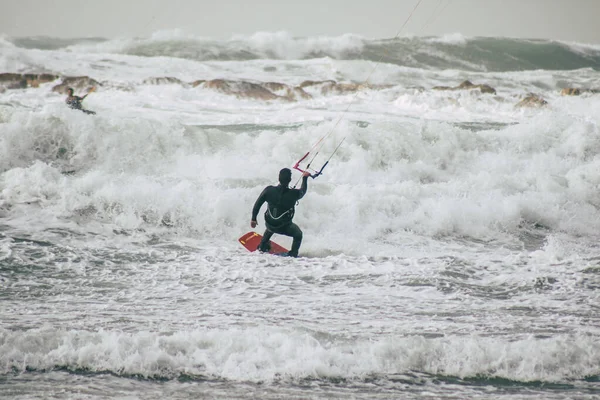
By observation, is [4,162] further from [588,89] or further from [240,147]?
[588,89]

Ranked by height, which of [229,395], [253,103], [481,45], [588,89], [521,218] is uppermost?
[481,45]

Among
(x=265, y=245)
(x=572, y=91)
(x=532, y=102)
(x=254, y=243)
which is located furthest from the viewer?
(x=572, y=91)

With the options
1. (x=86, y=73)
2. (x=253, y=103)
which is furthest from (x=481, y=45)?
(x=86, y=73)

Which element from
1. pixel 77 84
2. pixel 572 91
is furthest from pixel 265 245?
pixel 572 91

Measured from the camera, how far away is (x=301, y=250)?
31.9 feet

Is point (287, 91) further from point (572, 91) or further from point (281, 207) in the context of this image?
point (281, 207)

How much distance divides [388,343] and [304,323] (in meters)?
1.04

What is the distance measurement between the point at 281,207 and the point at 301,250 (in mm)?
1132

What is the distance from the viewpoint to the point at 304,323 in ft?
22.0

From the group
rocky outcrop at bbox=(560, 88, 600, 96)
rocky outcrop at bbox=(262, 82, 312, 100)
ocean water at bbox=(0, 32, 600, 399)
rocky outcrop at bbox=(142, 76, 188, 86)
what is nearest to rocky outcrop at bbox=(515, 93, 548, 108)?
ocean water at bbox=(0, 32, 600, 399)

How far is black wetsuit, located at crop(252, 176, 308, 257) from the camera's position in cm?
880

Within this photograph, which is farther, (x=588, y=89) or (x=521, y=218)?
(x=588, y=89)

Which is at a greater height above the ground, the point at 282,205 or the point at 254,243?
the point at 282,205

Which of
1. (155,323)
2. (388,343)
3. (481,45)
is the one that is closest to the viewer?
(388,343)
